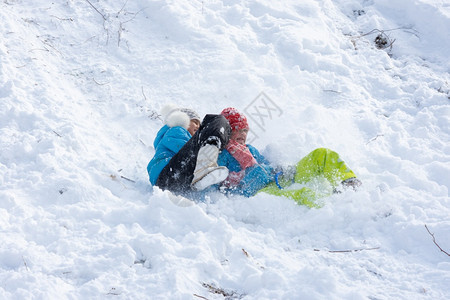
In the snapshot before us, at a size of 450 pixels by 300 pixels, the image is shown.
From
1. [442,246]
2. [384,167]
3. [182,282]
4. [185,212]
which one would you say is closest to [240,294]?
[182,282]

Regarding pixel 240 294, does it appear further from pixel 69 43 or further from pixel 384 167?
pixel 69 43

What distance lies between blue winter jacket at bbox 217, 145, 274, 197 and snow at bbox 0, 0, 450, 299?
0.23 m

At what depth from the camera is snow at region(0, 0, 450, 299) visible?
2545 mm

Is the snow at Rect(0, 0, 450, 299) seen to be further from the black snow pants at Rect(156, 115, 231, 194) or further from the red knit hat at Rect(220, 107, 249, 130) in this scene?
the red knit hat at Rect(220, 107, 249, 130)

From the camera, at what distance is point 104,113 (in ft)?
15.4

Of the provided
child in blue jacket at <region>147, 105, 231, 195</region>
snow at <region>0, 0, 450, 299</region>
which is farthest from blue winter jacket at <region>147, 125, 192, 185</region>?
snow at <region>0, 0, 450, 299</region>

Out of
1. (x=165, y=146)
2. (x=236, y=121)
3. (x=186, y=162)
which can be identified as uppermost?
(x=236, y=121)

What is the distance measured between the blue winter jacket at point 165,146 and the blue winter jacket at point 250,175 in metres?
0.41

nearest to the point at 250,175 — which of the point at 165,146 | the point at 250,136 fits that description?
the point at 165,146

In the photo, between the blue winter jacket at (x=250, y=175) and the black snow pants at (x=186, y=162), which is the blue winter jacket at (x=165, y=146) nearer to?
the black snow pants at (x=186, y=162)

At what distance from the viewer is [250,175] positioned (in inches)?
149

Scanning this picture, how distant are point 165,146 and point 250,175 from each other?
2.78 ft

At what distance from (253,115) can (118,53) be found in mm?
2055

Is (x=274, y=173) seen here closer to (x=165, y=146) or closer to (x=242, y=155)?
(x=242, y=155)
